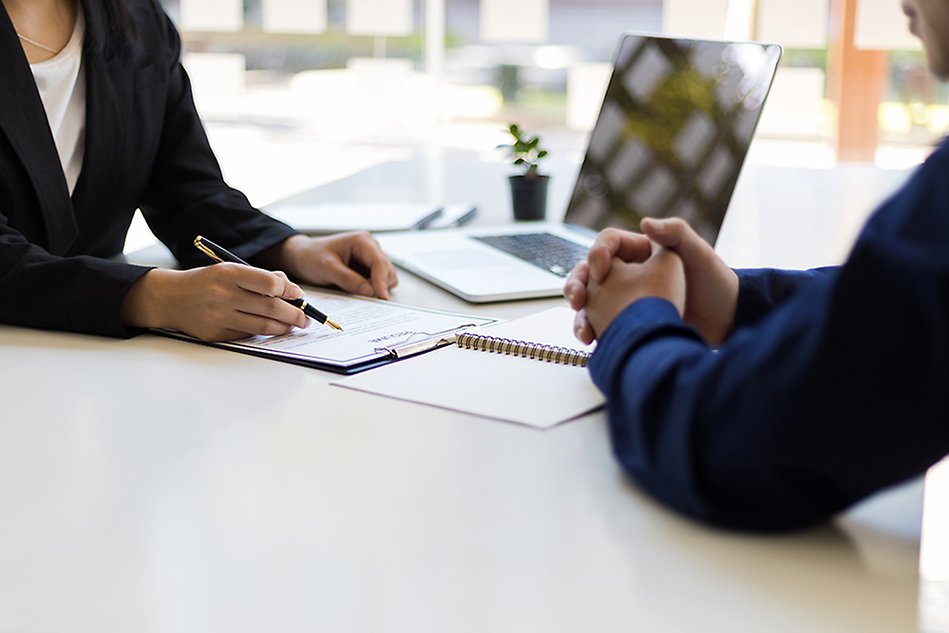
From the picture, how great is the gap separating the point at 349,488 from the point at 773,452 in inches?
12.4

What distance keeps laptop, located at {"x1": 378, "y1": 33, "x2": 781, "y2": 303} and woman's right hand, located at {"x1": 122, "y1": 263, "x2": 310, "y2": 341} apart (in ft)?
1.03

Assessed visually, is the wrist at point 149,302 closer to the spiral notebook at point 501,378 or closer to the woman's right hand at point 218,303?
the woman's right hand at point 218,303

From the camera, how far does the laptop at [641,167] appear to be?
5.37 feet

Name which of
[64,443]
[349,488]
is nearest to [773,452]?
[349,488]

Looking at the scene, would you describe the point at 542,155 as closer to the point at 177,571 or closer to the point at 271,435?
the point at 271,435

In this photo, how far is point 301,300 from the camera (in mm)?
1263

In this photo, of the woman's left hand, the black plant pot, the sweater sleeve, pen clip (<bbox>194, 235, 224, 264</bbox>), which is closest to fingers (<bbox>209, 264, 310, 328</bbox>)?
pen clip (<bbox>194, 235, 224, 264</bbox>)

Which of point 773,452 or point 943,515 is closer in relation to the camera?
point 773,452

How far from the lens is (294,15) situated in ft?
14.2

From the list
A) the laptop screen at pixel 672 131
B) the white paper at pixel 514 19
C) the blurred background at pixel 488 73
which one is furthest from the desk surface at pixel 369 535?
the white paper at pixel 514 19

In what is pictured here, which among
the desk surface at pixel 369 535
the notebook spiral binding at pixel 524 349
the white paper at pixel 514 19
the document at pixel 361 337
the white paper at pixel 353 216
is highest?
the white paper at pixel 514 19

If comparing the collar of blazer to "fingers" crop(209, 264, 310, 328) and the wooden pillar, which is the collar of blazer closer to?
"fingers" crop(209, 264, 310, 328)

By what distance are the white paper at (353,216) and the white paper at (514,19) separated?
1.92 metres

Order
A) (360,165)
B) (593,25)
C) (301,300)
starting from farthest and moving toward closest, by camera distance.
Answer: (593,25) < (360,165) < (301,300)
